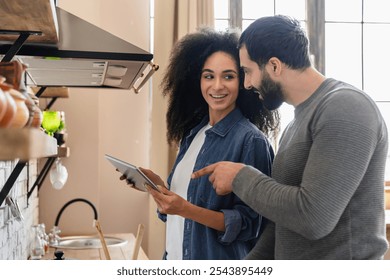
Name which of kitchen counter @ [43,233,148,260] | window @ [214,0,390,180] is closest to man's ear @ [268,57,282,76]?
kitchen counter @ [43,233,148,260]

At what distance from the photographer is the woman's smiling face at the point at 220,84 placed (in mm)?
1431

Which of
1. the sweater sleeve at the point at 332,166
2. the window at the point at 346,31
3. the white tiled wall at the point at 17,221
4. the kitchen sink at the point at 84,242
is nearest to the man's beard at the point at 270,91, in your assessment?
the sweater sleeve at the point at 332,166

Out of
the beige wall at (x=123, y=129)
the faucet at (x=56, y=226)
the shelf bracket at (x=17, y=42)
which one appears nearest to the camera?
the shelf bracket at (x=17, y=42)

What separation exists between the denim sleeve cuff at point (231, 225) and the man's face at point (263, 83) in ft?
0.93

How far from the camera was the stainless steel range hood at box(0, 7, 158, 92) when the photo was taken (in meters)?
1.08

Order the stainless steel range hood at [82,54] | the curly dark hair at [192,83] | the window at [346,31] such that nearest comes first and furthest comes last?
the stainless steel range hood at [82,54]
the curly dark hair at [192,83]
the window at [346,31]

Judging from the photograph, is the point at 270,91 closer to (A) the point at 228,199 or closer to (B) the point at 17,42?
(A) the point at 228,199

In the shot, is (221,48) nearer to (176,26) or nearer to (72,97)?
(72,97)

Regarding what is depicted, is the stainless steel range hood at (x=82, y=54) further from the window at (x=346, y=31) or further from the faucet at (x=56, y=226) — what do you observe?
the window at (x=346, y=31)

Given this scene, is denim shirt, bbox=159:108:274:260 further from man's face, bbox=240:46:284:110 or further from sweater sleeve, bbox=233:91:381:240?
sweater sleeve, bbox=233:91:381:240

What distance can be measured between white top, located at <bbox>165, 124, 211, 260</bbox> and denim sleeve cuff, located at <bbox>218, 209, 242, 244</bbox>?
7.3 inches

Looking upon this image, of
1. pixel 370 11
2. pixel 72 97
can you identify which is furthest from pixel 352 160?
pixel 370 11

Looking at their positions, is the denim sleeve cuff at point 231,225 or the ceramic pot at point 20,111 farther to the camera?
the denim sleeve cuff at point 231,225
